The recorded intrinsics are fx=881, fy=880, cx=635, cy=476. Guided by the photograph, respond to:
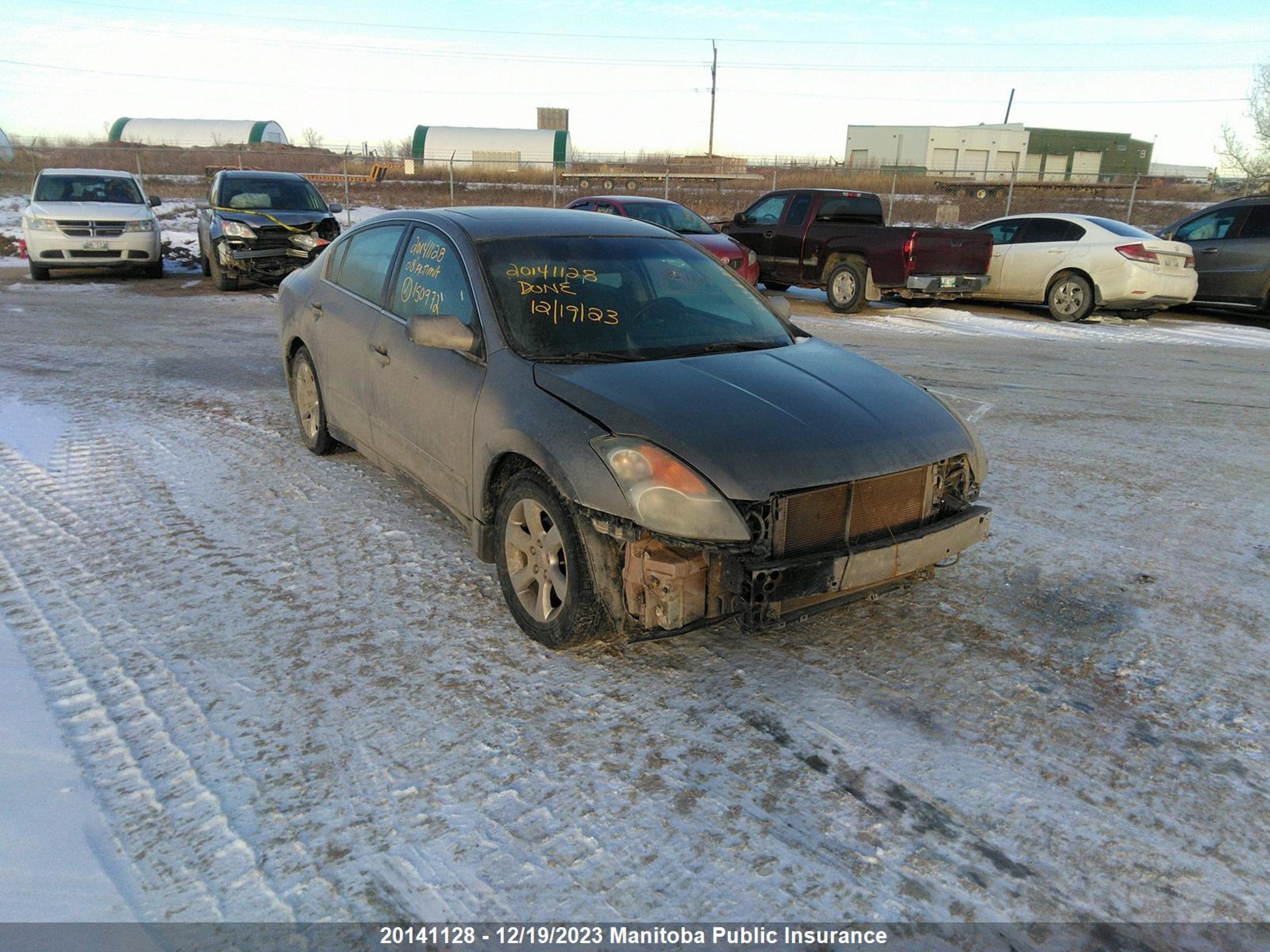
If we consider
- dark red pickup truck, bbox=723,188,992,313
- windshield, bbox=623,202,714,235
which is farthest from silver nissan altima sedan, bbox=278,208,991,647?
windshield, bbox=623,202,714,235

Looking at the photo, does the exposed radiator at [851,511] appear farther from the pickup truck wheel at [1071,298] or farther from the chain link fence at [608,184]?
the chain link fence at [608,184]

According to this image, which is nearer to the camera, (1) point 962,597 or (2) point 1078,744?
(2) point 1078,744

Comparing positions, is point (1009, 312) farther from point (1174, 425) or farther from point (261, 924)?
point (261, 924)

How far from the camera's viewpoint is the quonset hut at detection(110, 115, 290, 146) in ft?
181

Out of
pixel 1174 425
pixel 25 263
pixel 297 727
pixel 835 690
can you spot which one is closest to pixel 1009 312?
pixel 1174 425

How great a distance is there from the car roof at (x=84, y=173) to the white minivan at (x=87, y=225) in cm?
1

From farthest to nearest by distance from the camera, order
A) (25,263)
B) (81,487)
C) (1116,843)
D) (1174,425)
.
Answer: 1. (25,263)
2. (1174,425)
3. (81,487)
4. (1116,843)

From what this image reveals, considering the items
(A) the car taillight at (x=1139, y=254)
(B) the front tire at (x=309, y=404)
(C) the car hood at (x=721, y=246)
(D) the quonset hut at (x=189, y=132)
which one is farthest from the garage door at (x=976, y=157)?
(B) the front tire at (x=309, y=404)

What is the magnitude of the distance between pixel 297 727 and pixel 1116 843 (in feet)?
8.39

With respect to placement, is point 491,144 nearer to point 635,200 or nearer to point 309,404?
point 635,200

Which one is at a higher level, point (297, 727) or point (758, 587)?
point (758, 587)

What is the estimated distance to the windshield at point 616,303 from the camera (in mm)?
3887

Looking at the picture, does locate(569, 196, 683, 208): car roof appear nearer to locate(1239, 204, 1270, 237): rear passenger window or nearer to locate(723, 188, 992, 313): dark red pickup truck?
locate(723, 188, 992, 313): dark red pickup truck

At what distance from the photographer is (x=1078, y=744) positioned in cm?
296
